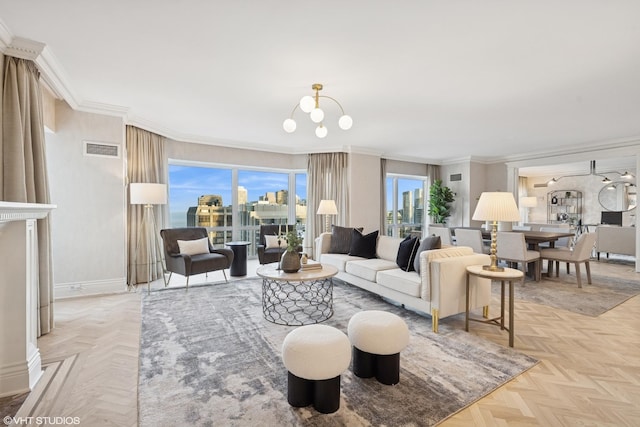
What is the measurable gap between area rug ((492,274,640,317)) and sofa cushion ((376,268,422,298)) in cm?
190

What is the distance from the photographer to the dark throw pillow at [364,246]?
4535mm

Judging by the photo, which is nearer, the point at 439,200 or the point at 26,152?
the point at 26,152

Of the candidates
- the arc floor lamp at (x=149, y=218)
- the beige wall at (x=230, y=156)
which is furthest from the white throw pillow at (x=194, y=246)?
the beige wall at (x=230, y=156)

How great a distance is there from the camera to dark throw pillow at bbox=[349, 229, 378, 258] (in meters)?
4.54

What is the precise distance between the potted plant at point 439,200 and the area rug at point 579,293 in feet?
10.6

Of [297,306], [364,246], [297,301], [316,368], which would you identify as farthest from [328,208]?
[316,368]

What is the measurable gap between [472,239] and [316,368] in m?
4.53

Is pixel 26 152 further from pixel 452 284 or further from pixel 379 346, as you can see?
pixel 452 284

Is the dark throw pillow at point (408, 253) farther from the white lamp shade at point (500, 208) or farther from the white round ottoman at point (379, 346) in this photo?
the white round ottoman at point (379, 346)

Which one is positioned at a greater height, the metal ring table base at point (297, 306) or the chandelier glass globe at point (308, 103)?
the chandelier glass globe at point (308, 103)

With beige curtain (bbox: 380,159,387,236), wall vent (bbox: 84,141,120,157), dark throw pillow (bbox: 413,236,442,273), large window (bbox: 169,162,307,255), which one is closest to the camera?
dark throw pillow (bbox: 413,236,442,273)

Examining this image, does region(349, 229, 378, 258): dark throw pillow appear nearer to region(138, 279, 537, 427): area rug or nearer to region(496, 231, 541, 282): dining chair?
region(138, 279, 537, 427): area rug

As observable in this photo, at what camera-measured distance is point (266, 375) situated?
85.7 inches

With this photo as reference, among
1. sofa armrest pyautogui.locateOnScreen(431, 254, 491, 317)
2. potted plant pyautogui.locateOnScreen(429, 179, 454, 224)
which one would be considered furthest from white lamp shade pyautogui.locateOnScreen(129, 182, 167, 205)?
potted plant pyautogui.locateOnScreen(429, 179, 454, 224)
